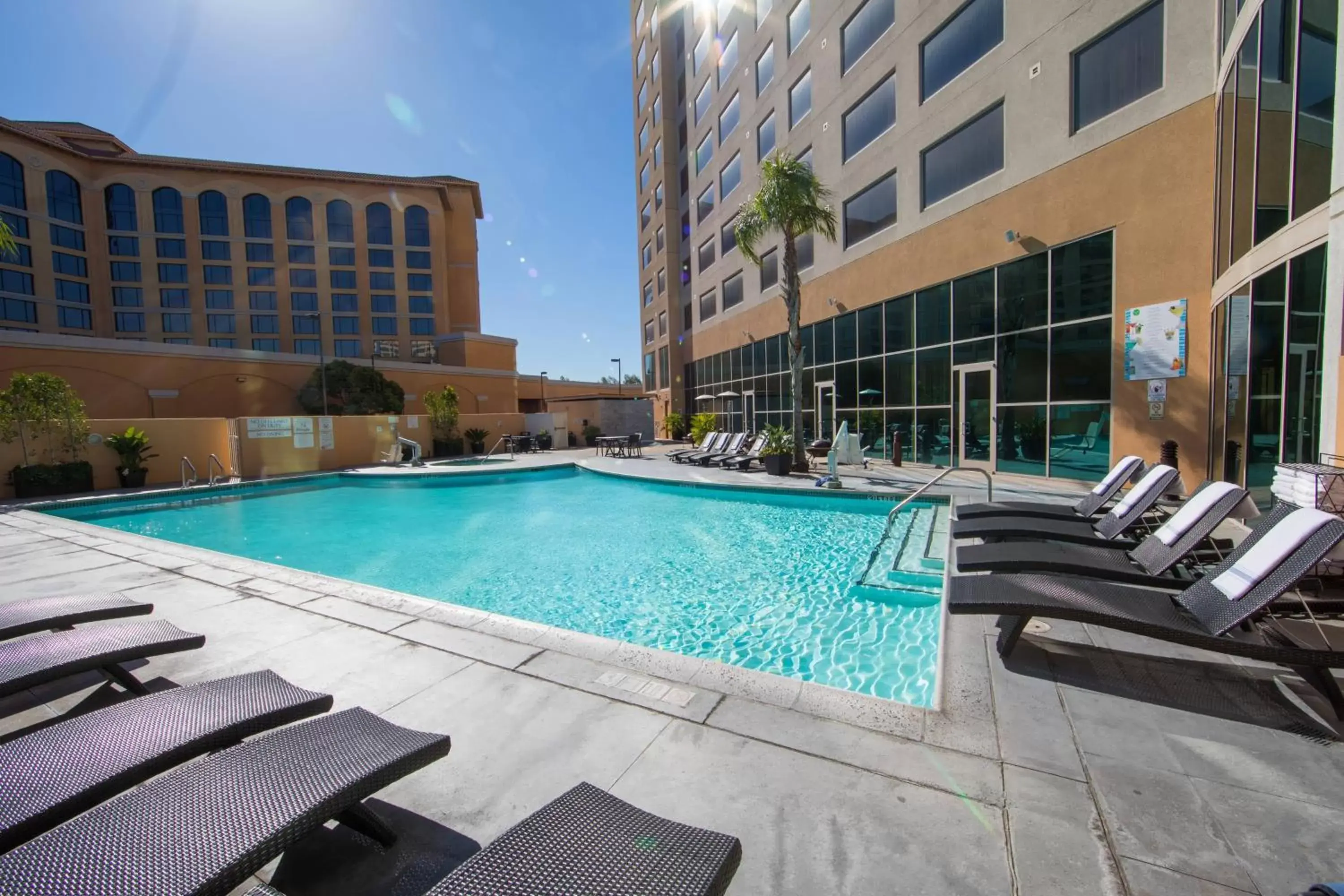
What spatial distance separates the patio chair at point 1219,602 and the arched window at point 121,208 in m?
61.9

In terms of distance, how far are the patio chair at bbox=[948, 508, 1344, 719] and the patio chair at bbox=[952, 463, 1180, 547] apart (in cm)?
140

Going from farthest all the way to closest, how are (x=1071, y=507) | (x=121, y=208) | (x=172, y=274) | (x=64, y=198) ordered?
(x=172, y=274), (x=121, y=208), (x=64, y=198), (x=1071, y=507)

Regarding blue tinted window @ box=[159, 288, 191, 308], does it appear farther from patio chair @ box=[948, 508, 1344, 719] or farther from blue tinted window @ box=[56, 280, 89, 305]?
patio chair @ box=[948, 508, 1344, 719]

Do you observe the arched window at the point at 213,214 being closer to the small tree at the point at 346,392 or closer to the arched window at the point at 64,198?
the arched window at the point at 64,198

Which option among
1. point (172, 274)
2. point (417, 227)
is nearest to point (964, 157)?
point (417, 227)

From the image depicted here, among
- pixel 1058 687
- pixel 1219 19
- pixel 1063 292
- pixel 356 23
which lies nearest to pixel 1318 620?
pixel 1058 687

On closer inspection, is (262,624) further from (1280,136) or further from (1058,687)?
(1280,136)

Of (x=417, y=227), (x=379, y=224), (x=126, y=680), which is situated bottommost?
(x=126, y=680)

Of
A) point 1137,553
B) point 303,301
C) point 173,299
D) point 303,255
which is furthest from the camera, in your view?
point 303,301

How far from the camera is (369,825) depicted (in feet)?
6.20

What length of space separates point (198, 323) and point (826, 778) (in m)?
59.3

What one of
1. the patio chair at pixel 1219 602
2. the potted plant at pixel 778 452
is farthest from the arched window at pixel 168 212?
the patio chair at pixel 1219 602

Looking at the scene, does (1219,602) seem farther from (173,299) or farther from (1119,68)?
(173,299)

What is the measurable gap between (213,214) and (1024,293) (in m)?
57.9
